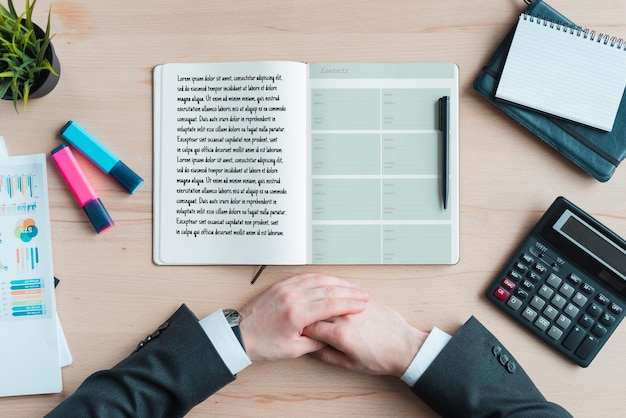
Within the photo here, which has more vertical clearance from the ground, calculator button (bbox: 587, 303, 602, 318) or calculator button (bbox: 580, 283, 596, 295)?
calculator button (bbox: 580, 283, 596, 295)

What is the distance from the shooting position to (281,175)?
90cm

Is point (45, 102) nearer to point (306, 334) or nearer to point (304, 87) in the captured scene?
point (304, 87)

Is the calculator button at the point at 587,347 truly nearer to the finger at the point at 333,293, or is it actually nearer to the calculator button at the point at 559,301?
the calculator button at the point at 559,301

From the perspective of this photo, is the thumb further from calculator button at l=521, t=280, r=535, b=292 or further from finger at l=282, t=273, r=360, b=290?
calculator button at l=521, t=280, r=535, b=292

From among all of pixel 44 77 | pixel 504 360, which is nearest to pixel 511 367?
pixel 504 360

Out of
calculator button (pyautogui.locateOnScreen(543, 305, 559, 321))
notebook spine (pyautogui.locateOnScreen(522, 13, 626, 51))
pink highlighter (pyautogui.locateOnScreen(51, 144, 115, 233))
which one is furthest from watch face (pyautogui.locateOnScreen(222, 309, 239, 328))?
notebook spine (pyautogui.locateOnScreen(522, 13, 626, 51))

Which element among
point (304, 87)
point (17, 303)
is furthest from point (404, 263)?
point (17, 303)

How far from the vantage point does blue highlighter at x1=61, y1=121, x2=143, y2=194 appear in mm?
893

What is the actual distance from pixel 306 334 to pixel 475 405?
0.86 feet

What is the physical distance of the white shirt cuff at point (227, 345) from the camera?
2.82 feet

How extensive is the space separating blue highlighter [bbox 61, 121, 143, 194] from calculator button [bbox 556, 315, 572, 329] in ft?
2.19

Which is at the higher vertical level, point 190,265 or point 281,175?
point 281,175

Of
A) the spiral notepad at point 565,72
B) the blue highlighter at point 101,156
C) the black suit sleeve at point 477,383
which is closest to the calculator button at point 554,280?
the black suit sleeve at point 477,383

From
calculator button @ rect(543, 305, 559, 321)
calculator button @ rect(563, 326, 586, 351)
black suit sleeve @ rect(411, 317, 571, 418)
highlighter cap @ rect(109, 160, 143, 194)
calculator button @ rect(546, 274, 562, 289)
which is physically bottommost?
black suit sleeve @ rect(411, 317, 571, 418)
